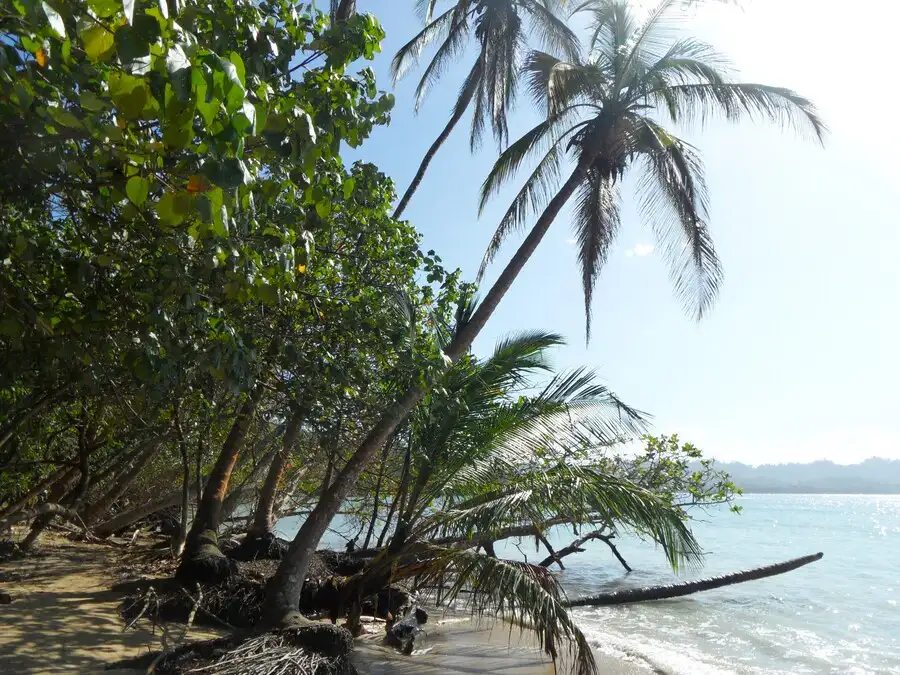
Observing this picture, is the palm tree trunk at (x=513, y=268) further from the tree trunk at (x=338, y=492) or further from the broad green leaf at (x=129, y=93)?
the broad green leaf at (x=129, y=93)

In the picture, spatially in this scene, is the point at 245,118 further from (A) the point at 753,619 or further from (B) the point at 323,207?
(A) the point at 753,619

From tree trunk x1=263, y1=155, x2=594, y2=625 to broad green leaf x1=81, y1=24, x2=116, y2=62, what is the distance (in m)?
4.92

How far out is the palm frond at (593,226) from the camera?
9977mm

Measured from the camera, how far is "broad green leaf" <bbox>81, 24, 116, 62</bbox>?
180 centimetres

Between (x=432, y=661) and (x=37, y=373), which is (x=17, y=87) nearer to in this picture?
(x=37, y=373)

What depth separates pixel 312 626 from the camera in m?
6.02

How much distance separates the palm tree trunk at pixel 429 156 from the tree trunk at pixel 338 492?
348 centimetres

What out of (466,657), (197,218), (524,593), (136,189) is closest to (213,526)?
(466,657)

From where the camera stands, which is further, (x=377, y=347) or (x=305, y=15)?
(x=377, y=347)

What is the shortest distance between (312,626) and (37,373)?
320 centimetres

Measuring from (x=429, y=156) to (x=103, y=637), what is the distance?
882cm

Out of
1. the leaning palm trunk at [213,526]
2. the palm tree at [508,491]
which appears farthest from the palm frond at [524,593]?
the leaning palm trunk at [213,526]

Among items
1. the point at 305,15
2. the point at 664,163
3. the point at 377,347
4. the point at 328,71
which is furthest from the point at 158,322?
the point at 664,163

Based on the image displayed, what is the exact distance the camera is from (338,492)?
7.14 m
